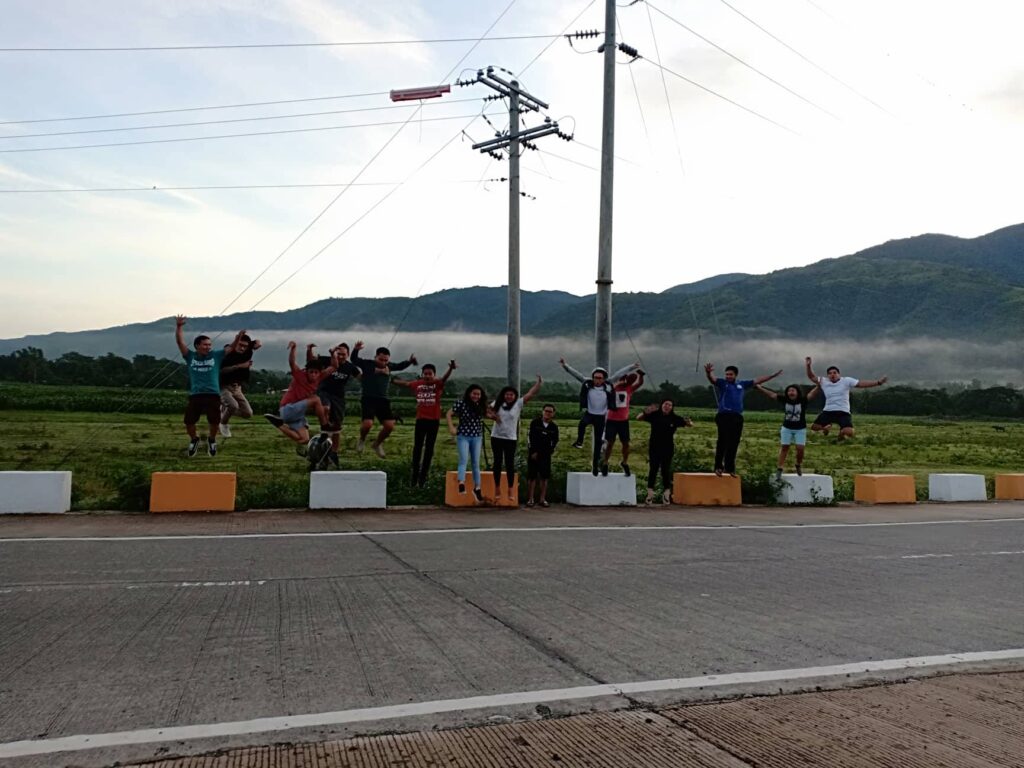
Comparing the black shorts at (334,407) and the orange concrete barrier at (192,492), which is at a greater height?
the black shorts at (334,407)

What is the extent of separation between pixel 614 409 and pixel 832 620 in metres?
10.1

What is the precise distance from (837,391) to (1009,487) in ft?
30.5

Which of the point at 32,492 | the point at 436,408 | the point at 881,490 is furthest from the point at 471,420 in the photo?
the point at 881,490

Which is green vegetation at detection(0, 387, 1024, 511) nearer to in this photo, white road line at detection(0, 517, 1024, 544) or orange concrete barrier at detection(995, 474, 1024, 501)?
orange concrete barrier at detection(995, 474, 1024, 501)

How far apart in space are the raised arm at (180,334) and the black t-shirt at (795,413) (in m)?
11.4

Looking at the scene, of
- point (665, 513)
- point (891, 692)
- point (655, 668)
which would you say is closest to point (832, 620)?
point (891, 692)

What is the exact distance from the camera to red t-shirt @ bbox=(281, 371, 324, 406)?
15219mm

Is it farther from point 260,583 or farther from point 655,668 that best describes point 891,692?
point 260,583

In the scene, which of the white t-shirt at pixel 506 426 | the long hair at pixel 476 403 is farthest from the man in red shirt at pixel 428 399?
the white t-shirt at pixel 506 426

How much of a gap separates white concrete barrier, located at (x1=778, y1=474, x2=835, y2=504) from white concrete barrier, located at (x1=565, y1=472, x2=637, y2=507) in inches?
161

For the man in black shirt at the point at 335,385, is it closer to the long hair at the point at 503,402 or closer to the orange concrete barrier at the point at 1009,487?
the long hair at the point at 503,402

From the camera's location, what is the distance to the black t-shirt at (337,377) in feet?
50.9

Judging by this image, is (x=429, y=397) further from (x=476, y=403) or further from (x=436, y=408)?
(x=476, y=403)

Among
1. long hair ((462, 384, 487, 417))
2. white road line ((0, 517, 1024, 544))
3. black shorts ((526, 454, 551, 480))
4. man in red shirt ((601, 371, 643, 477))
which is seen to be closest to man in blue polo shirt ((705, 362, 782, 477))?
man in red shirt ((601, 371, 643, 477))
